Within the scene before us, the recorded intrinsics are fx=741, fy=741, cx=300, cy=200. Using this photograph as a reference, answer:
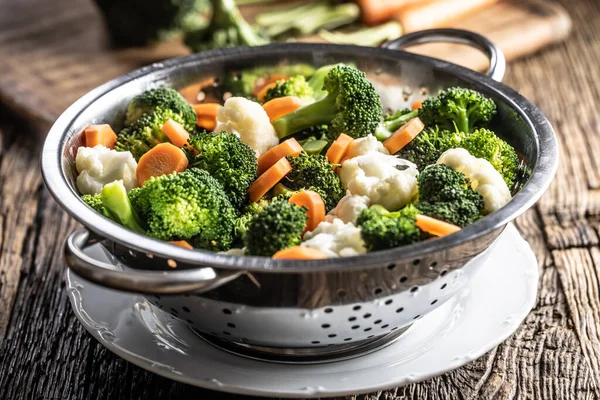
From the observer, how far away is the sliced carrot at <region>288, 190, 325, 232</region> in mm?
2043

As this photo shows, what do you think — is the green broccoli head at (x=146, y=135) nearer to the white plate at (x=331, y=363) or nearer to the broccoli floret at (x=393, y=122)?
the white plate at (x=331, y=363)

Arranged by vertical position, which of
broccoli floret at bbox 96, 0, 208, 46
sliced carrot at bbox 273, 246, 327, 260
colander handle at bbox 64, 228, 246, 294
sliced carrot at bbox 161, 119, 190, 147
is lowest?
broccoli floret at bbox 96, 0, 208, 46

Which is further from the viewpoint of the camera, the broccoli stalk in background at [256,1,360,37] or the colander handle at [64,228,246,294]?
the broccoli stalk in background at [256,1,360,37]

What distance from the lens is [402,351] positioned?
A: 205 cm

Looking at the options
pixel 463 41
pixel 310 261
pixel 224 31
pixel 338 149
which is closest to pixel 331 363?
pixel 310 261

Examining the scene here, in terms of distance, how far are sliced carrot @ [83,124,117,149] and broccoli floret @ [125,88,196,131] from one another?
0.13m

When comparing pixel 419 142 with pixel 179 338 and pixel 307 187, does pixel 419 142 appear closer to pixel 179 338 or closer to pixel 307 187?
pixel 307 187

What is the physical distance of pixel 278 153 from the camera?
2.34m

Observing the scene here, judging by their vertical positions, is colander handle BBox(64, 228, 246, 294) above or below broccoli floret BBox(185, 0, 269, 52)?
above

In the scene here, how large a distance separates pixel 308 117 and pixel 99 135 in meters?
0.69

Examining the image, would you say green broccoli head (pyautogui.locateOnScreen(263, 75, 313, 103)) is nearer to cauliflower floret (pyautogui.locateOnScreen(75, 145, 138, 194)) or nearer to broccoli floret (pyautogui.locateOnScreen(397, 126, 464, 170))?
broccoli floret (pyautogui.locateOnScreen(397, 126, 464, 170))

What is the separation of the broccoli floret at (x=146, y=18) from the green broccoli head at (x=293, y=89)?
5.73ft

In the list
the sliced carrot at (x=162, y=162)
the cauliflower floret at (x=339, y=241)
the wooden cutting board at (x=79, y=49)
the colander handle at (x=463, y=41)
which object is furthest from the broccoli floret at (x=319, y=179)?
the wooden cutting board at (x=79, y=49)

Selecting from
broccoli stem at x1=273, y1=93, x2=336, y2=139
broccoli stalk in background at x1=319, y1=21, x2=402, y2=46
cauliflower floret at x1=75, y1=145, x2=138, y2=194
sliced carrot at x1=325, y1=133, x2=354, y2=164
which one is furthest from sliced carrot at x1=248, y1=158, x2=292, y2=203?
broccoli stalk in background at x1=319, y1=21, x2=402, y2=46
